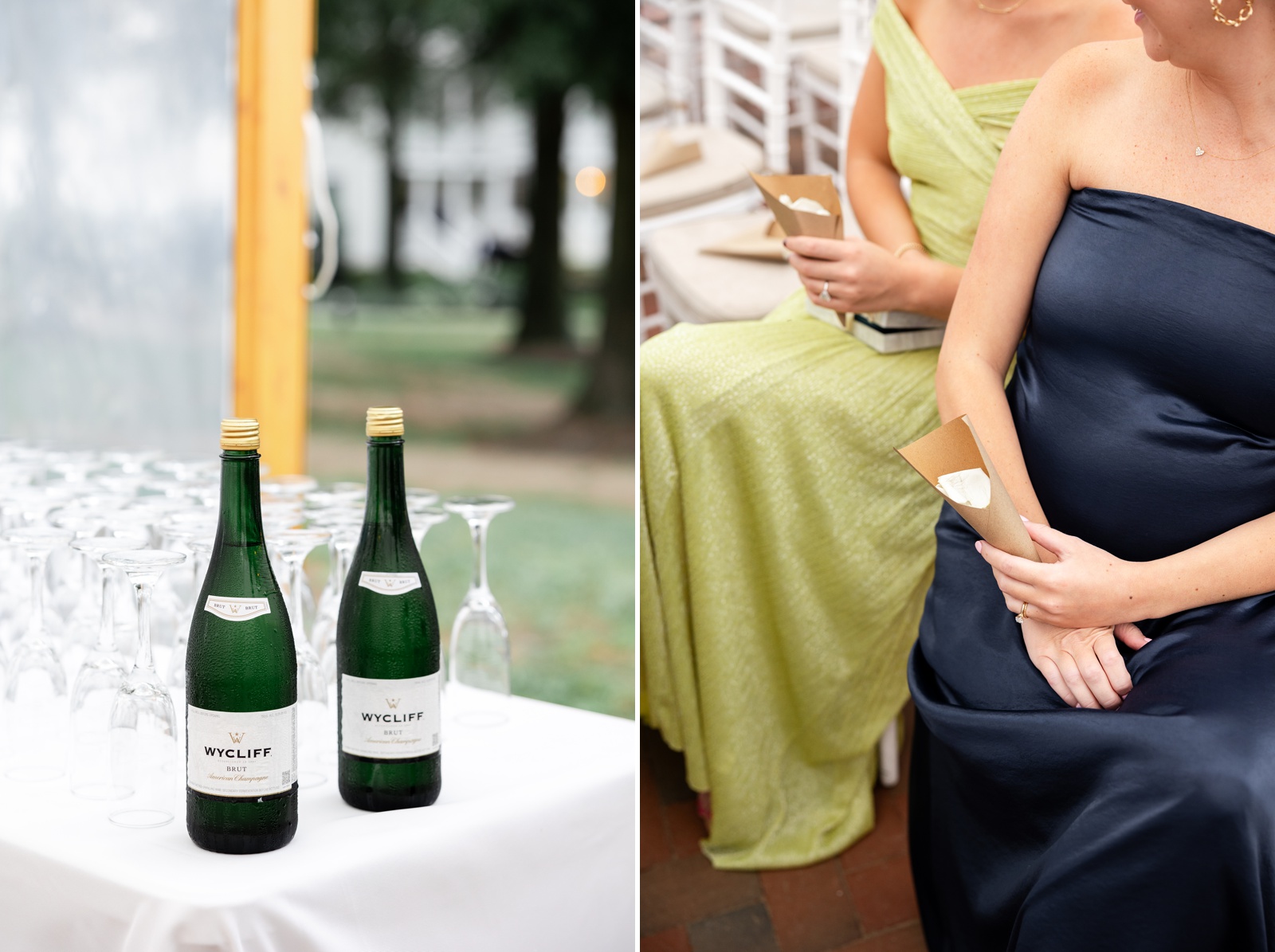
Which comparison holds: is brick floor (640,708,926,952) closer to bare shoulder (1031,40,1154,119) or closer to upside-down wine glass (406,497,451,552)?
upside-down wine glass (406,497,451,552)

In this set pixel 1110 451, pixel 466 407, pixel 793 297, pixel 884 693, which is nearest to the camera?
pixel 1110 451

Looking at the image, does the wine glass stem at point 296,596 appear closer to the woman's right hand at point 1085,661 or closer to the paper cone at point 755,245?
the woman's right hand at point 1085,661

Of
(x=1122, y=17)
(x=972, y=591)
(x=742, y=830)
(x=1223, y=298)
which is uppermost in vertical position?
(x=1122, y=17)

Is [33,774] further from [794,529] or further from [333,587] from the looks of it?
[794,529]

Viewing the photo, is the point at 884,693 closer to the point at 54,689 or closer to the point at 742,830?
the point at 742,830

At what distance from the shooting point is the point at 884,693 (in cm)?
203

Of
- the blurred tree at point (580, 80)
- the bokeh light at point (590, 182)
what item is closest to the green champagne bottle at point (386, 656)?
the blurred tree at point (580, 80)

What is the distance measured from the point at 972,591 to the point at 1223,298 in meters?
0.45

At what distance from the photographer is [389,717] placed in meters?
1.30

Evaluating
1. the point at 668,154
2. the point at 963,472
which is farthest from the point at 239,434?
the point at 668,154

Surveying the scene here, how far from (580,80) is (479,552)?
9.26 m

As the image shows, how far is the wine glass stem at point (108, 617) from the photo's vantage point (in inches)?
52.2

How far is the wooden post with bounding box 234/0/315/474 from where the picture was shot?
3010mm

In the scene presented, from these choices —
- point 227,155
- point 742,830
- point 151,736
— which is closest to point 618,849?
point 742,830
